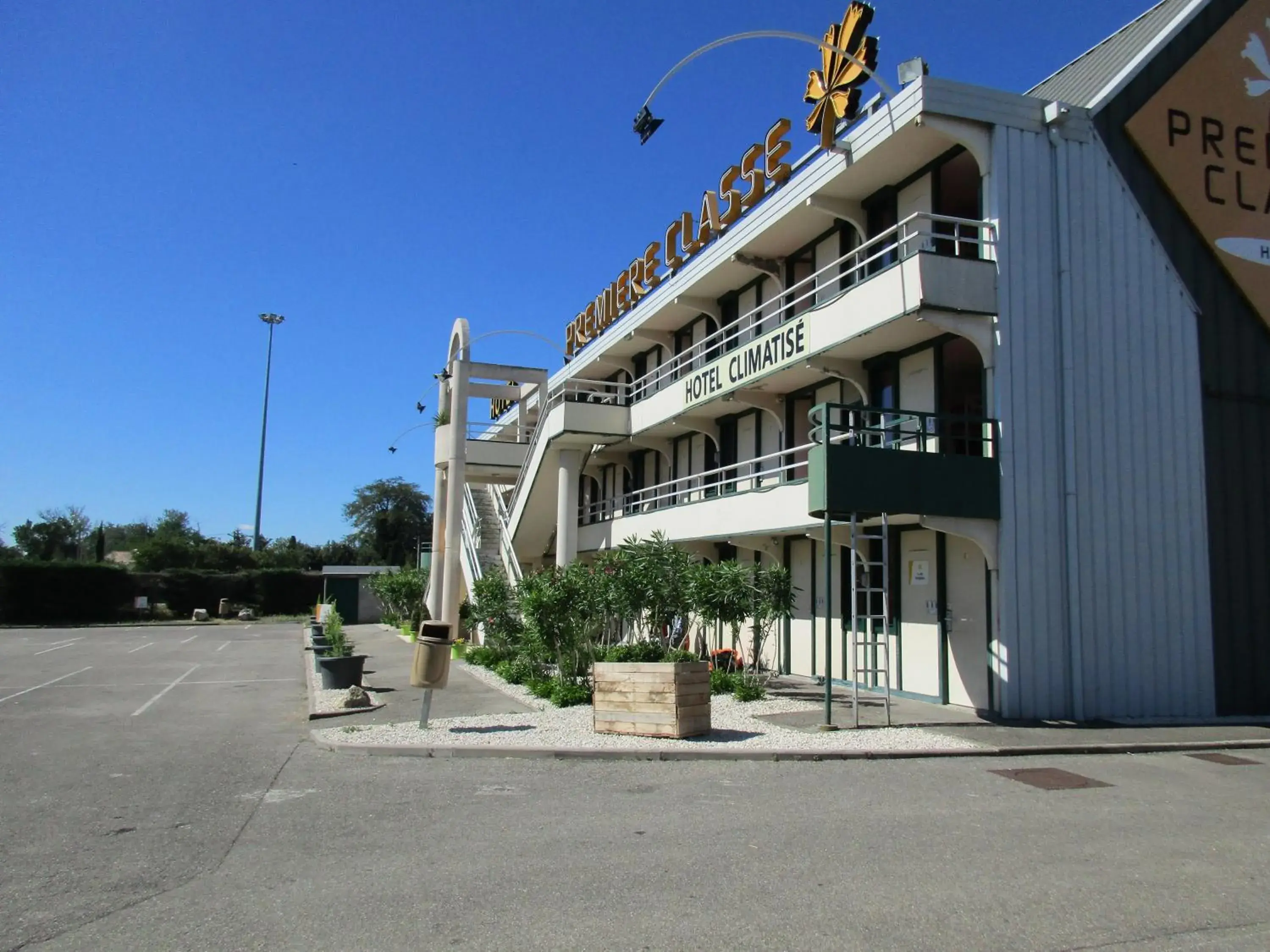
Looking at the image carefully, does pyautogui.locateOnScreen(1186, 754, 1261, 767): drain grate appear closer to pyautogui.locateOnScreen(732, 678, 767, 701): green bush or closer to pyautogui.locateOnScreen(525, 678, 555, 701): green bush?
pyautogui.locateOnScreen(732, 678, 767, 701): green bush

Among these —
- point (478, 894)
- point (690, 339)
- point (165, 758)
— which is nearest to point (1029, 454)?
point (478, 894)

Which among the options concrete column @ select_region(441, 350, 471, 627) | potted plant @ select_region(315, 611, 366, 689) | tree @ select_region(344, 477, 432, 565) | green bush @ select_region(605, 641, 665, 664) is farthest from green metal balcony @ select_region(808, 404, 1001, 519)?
tree @ select_region(344, 477, 432, 565)

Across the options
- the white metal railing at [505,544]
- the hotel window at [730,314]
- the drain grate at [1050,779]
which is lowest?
the drain grate at [1050,779]

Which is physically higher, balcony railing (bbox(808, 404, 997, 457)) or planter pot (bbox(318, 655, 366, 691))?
balcony railing (bbox(808, 404, 997, 457))

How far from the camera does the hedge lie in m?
45.7

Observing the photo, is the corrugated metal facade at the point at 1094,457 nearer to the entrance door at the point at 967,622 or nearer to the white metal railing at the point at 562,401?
the entrance door at the point at 967,622

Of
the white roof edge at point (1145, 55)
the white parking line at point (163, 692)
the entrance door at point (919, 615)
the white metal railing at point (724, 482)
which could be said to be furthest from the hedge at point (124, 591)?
the white roof edge at point (1145, 55)

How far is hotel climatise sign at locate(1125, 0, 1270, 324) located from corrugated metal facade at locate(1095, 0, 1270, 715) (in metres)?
0.19

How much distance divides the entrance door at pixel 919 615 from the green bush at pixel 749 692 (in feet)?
8.25

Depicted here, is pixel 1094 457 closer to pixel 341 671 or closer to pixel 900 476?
pixel 900 476

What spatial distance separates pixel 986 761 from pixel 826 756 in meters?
1.82

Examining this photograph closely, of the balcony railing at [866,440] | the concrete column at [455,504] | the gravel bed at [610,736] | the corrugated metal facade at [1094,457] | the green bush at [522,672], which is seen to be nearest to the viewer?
the gravel bed at [610,736]

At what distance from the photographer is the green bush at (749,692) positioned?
49.5 ft

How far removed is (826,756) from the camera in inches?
430
